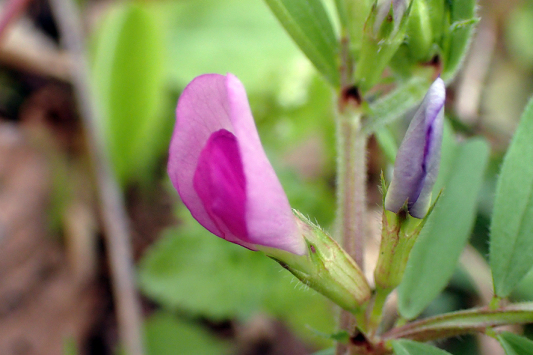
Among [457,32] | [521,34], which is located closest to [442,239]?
[457,32]

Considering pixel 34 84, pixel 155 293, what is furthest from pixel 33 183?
pixel 155 293

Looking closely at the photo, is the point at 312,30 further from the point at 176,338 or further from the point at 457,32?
the point at 176,338

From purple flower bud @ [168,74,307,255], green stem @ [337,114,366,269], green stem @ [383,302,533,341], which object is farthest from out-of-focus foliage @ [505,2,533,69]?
purple flower bud @ [168,74,307,255]

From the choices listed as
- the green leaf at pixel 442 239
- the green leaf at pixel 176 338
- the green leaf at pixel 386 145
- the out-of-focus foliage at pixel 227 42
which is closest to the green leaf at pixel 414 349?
the green leaf at pixel 442 239

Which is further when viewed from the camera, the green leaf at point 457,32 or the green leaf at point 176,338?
the green leaf at point 176,338

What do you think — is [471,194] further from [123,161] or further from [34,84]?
[34,84]

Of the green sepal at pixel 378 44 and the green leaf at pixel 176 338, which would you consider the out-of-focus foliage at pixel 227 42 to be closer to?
the green leaf at pixel 176 338
